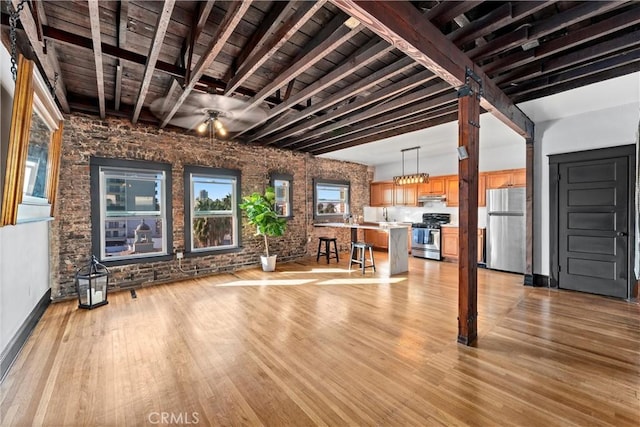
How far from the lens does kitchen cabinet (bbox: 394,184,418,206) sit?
7793 mm

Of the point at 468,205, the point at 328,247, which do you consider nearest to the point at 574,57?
the point at 468,205

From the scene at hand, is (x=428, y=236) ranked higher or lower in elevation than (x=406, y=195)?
lower

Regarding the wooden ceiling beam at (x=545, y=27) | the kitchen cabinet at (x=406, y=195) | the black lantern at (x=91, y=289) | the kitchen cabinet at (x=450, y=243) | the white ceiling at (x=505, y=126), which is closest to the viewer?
the wooden ceiling beam at (x=545, y=27)

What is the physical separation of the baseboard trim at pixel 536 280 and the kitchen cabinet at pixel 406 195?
3.47 meters

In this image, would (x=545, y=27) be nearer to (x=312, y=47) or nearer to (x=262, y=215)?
(x=312, y=47)

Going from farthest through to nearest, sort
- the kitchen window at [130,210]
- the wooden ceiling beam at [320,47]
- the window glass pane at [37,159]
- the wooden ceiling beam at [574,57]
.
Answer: the kitchen window at [130,210] < the window glass pane at [37,159] < the wooden ceiling beam at [574,57] < the wooden ceiling beam at [320,47]

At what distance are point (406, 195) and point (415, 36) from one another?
6.27 metres

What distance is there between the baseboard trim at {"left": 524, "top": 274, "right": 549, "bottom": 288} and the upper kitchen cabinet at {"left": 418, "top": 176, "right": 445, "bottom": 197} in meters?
2.99

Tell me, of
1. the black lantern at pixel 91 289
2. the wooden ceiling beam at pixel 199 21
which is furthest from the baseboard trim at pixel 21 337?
the wooden ceiling beam at pixel 199 21

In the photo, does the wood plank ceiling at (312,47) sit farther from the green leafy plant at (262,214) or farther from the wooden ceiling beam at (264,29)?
the green leafy plant at (262,214)

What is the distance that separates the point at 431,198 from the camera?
7340mm

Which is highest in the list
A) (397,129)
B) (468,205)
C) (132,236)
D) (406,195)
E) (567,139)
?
(397,129)

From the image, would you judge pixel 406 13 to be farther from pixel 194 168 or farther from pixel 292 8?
pixel 194 168

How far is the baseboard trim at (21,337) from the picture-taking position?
89.6 inches
